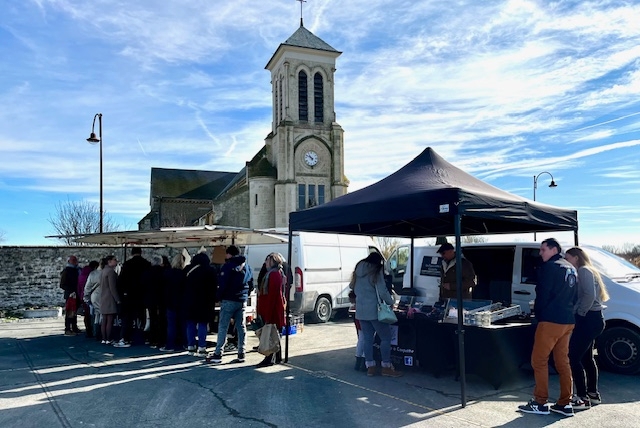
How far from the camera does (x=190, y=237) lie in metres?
12.3

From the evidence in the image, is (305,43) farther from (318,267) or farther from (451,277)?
(451,277)

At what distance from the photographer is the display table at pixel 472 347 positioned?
20.5 ft

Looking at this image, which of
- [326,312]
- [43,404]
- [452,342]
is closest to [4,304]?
[326,312]

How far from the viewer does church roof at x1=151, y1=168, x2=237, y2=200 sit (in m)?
60.7

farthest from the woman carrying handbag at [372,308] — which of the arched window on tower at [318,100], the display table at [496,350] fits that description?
the arched window on tower at [318,100]

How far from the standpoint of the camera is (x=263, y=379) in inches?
273

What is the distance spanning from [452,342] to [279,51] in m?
39.5

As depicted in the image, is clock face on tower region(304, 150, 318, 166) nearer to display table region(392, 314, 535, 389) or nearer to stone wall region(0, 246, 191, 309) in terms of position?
stone wall region(0, 246, 191, 309)

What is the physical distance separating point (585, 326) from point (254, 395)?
383 centimetres

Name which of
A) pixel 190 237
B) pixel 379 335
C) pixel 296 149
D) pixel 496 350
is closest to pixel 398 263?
pixel 190 237

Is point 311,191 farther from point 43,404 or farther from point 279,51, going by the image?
point 43,404

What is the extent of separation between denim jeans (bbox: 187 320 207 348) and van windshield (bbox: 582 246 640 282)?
6.26m

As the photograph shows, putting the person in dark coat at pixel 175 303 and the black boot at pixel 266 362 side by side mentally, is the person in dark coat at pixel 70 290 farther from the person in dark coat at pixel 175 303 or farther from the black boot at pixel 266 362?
the black boot at pixel 266 362

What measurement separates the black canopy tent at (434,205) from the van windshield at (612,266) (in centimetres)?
49
